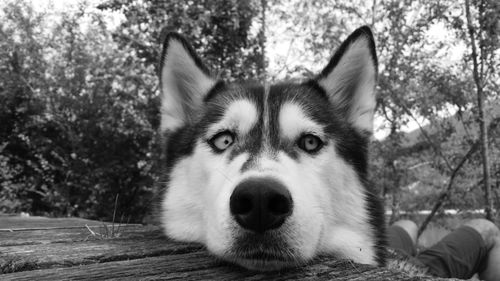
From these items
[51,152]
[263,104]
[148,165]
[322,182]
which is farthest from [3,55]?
[322,182]

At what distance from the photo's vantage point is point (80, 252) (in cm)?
183

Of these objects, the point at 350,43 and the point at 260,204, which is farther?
the point at 350,43

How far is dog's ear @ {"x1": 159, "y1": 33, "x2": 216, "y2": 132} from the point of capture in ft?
10.1

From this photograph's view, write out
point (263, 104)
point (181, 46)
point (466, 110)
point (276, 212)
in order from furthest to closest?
point (466, 110) < point (181, 46) < point (263, 104) < point (276, 212)

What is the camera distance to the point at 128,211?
8.02m

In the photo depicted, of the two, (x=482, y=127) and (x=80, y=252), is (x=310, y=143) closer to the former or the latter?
(x=80, y=252)

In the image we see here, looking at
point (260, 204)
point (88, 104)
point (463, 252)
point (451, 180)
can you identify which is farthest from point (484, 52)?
point (88, 104)

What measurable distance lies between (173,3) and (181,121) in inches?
166

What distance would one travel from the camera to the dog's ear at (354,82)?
2945 mm

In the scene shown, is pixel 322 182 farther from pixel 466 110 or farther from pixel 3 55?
pixel 3 55

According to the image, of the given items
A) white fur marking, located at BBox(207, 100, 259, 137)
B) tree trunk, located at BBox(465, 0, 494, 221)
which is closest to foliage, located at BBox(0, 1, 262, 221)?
tree trunk, located at BBox(465, 0, 494, 221)

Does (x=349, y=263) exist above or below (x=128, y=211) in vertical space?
above

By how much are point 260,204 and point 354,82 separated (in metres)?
1.77

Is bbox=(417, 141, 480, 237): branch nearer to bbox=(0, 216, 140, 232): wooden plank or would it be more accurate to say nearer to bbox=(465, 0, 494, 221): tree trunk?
bbox=(465, 0, 494, 221): tree trunk
